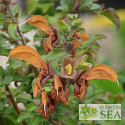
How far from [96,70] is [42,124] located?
0.52 feet

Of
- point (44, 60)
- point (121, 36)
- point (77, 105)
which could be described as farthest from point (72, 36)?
point (121, 36)

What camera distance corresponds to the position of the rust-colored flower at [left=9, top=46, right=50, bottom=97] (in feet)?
1.16

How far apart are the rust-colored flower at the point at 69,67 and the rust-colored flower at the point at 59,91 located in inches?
0.5

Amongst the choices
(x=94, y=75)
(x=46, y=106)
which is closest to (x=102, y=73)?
(x=94, y=75)

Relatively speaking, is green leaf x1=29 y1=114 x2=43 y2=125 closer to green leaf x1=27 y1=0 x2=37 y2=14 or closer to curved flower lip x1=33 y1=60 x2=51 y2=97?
curved flower lip x1=33 y1=60 x2=51 y2=97

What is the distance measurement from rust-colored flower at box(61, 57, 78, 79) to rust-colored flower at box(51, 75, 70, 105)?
0.01 metres

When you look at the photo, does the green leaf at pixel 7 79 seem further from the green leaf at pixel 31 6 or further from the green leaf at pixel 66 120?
the green leaf at pixel 31 6

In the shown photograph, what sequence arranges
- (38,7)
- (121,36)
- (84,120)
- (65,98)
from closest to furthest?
(65,98) < (84,120) < (38,7) < (121,36)

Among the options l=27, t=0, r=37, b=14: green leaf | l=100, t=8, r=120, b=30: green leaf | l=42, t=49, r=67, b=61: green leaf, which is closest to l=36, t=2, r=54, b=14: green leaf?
l=27, t=0, r=37, b=14: green leaf

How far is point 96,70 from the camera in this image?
1.26 ft

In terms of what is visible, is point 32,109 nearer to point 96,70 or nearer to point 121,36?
point 96,70

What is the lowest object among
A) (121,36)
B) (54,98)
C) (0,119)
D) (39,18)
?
(121,36)

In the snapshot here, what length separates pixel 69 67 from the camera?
1.17 feet

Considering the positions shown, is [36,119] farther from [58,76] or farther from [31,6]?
[31,6]
